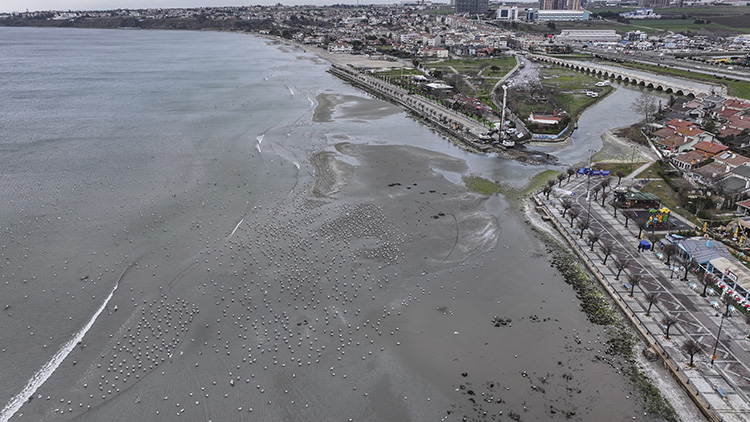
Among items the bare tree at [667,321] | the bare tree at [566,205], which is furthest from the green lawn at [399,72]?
the bare tree at [667,321]

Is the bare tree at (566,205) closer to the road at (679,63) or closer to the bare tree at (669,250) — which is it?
the bare tree at (669,250)

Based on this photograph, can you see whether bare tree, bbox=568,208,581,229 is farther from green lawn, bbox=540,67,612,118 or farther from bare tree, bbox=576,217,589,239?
green lawn, bbox=540,67,612,118

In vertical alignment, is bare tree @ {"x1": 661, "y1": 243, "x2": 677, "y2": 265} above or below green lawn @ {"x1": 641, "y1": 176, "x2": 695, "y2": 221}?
below

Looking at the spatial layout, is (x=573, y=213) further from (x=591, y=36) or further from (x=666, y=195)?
(x=591, y=36)

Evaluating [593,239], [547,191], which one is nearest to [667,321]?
[593,239]

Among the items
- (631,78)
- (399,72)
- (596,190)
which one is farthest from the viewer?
(399,72)

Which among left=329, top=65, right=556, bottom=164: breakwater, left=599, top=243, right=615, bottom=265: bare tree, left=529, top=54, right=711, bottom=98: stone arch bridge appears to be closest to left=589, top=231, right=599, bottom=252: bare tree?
left=599, top=243, right=615, bottom=265: bare tree
